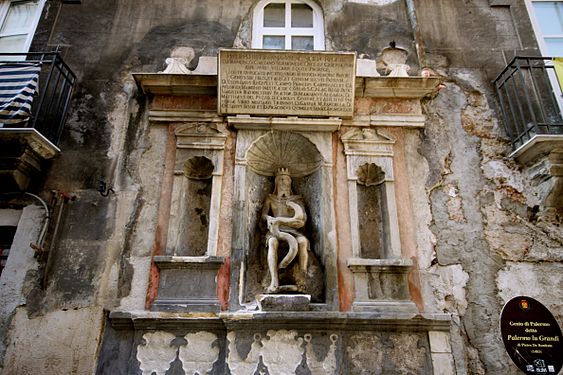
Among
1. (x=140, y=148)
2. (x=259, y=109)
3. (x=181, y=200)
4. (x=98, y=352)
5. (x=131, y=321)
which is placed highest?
(x=259, y=109)

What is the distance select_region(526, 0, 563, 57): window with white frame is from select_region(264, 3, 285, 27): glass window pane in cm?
371

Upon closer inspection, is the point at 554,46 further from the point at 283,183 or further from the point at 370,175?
the point at 283,183

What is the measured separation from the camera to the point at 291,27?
6793mm

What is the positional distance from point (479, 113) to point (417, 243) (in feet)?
6.88

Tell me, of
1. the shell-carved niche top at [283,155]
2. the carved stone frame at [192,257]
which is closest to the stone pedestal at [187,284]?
the carved stone frame at [192,257]

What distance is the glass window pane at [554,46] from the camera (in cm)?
660

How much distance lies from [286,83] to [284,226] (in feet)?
6.01

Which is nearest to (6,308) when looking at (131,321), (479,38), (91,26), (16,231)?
(16,231)

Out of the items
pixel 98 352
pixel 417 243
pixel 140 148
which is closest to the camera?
pixel 98 352

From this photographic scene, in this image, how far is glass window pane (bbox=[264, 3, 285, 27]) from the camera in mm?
6840

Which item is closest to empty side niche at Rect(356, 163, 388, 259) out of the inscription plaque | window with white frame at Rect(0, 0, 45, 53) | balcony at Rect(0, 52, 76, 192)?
the inscription plaque

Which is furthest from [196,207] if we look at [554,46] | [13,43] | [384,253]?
[554,46]

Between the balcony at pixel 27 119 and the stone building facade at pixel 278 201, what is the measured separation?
0.14 feet

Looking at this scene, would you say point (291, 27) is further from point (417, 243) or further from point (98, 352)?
point (98, 352)
